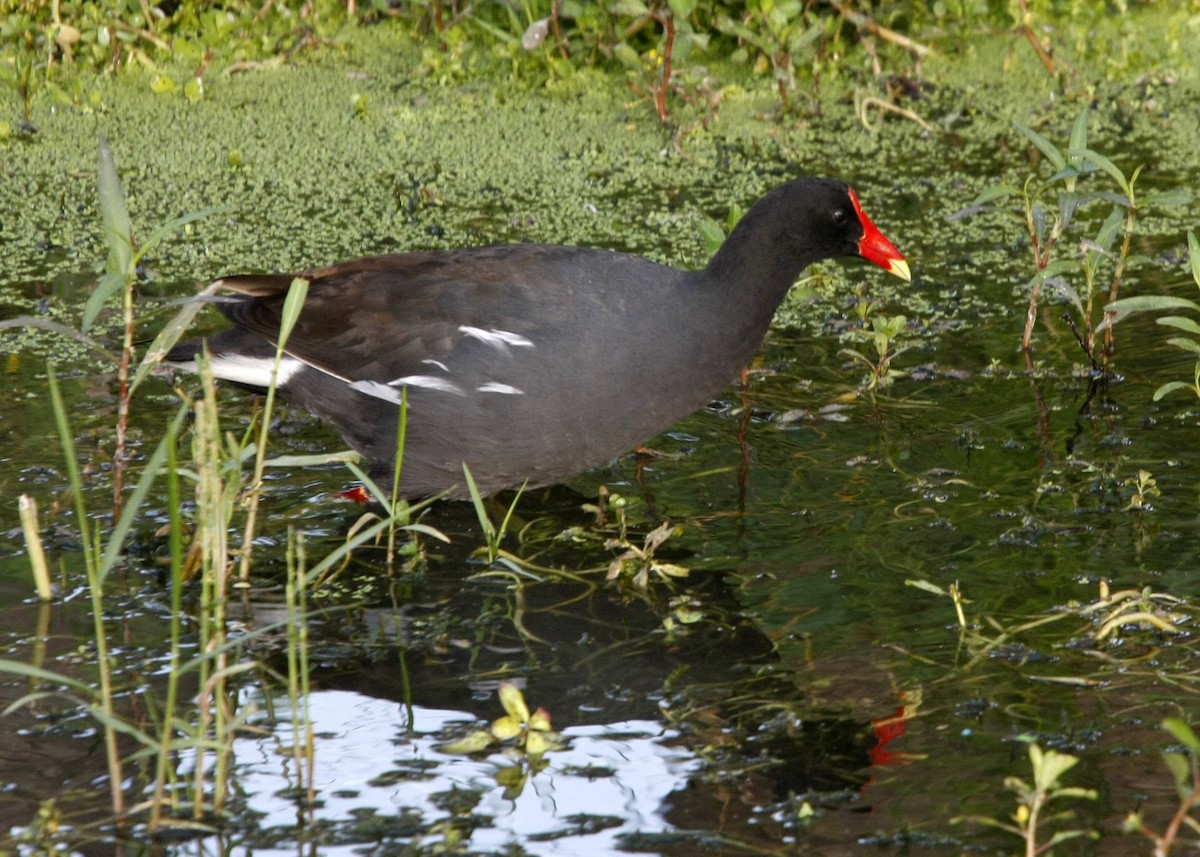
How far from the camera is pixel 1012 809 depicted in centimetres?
250

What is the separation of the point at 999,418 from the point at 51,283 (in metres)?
2.96

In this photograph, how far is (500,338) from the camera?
3477 mm

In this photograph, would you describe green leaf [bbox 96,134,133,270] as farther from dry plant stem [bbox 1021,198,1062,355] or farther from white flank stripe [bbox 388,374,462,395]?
dry plant stem [bbox 1021,198,1062,355]

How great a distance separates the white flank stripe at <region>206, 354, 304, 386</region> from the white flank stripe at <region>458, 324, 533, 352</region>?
0.48 metres

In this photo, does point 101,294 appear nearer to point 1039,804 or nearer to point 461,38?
point 1039,804

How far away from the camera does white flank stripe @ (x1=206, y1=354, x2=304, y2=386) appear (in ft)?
12.1

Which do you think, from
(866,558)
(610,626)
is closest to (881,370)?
(866,558)

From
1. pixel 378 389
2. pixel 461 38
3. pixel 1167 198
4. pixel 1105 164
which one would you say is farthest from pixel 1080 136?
pixel 461 38

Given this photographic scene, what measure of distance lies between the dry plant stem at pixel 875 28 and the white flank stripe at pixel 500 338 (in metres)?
3.23

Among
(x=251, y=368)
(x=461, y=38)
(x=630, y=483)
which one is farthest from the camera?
(x=461, y=38)

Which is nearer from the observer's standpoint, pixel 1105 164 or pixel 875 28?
pixel 1105 164

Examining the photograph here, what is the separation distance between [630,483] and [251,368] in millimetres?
978

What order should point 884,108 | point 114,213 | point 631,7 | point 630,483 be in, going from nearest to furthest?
1. point 114,213
2. point 630,483
3. point 631,7
4. point 884,108

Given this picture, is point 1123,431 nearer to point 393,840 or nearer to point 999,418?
point 999,418
